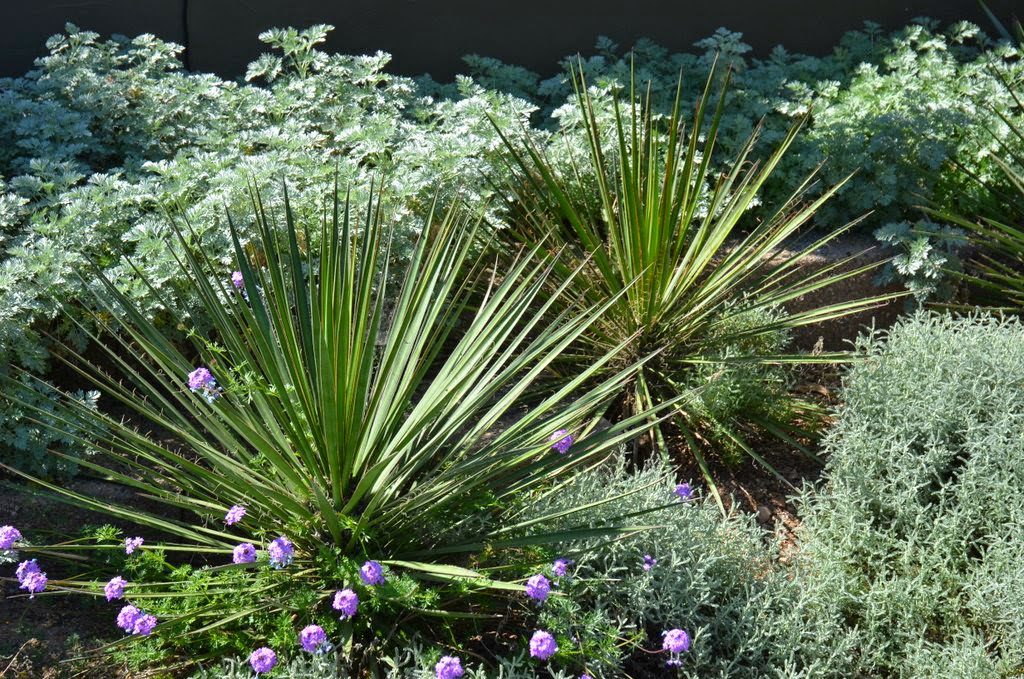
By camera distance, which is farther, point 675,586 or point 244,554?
point 675,586

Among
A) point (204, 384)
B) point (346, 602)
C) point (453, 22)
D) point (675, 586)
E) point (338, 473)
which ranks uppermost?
point (453, 22)

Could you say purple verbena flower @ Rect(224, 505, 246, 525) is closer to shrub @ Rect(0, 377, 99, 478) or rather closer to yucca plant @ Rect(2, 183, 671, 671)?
yucca plant @ Rect(2, 183, 671, 671)

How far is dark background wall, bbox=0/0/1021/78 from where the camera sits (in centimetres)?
548

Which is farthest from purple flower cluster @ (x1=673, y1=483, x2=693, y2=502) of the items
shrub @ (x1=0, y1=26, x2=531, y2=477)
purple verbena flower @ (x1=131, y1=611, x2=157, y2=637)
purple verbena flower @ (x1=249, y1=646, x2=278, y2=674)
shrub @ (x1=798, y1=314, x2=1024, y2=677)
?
purple verbena flower @ (x1=131, y1=611, x2=157, y2=637)

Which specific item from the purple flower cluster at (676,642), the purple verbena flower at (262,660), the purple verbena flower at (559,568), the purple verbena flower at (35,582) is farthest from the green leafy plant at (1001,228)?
the purple verbena flower at (35,582)

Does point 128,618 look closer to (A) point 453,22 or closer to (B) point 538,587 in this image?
(B) point 538,587

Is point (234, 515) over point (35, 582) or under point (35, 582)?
over

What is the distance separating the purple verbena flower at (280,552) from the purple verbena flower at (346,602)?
6.3 inches

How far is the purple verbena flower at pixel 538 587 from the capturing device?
2.37m

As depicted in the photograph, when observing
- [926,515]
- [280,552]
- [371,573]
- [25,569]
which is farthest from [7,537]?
[926,515]

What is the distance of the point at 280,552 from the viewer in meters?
2.38

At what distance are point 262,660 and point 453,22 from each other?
4.45 metres

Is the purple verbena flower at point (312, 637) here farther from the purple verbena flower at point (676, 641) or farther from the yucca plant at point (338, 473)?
the purple verbena flower at point (676, 641)

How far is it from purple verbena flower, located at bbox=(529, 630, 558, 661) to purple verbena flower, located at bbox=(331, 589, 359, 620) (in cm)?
41
